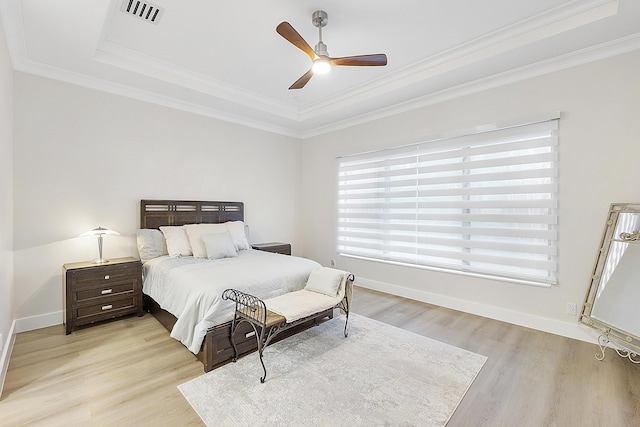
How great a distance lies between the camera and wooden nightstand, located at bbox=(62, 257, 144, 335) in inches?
114

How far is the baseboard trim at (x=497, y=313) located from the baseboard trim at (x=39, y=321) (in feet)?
13.3

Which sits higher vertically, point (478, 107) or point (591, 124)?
point (478, 107)

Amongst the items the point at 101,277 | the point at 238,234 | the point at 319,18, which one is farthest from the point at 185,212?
the point at 319,18

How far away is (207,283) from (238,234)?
5.88 ft

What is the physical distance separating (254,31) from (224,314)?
265cm

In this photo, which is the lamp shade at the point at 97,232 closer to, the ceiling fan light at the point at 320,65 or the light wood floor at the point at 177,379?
the light wood floor at the point at 177,379

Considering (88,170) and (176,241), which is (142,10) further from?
(176,241)

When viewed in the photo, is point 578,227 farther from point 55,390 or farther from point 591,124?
point 55,390

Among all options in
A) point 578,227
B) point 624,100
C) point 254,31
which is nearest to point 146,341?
point 254,31

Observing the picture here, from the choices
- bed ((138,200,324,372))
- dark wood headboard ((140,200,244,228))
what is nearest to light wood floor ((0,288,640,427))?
bed ((138,200,324,372))

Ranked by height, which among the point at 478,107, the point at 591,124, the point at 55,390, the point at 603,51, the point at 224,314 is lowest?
the point at 55,390

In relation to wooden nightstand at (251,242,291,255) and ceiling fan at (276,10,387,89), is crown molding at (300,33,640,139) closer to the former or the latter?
ceiling fan at (276,10,387,89)

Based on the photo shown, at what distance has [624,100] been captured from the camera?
264 centimetres

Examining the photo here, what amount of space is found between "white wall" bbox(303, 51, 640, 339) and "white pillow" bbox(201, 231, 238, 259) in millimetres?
2711
